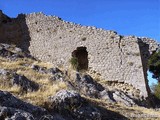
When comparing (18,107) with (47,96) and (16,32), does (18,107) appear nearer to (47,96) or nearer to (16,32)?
(47,96)

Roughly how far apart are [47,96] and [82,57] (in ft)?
55.8

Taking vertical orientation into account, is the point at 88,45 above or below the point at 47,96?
above

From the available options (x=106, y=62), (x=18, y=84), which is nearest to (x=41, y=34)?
(x=106, y=62)

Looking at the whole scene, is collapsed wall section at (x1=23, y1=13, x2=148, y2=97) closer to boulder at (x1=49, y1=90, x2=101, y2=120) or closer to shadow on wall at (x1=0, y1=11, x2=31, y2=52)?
shadow on wall at (x1=0, y1=11, x2=31, y2=52)

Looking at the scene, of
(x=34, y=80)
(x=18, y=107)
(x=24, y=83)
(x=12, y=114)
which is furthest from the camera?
(x=34, y=80)

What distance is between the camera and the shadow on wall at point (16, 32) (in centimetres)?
2911

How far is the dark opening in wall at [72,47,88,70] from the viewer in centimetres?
A: 2816

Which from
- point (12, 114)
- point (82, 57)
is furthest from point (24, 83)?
point (82, 57)

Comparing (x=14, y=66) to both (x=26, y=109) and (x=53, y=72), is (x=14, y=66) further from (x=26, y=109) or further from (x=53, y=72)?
(x=26, y=109)

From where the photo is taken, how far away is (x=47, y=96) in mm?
11742

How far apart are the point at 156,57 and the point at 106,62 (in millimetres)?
4820

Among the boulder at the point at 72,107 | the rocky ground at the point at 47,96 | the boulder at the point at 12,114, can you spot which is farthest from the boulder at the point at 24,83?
the boulder at the point at 12,114

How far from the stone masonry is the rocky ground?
7751mm

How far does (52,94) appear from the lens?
11.9 m
